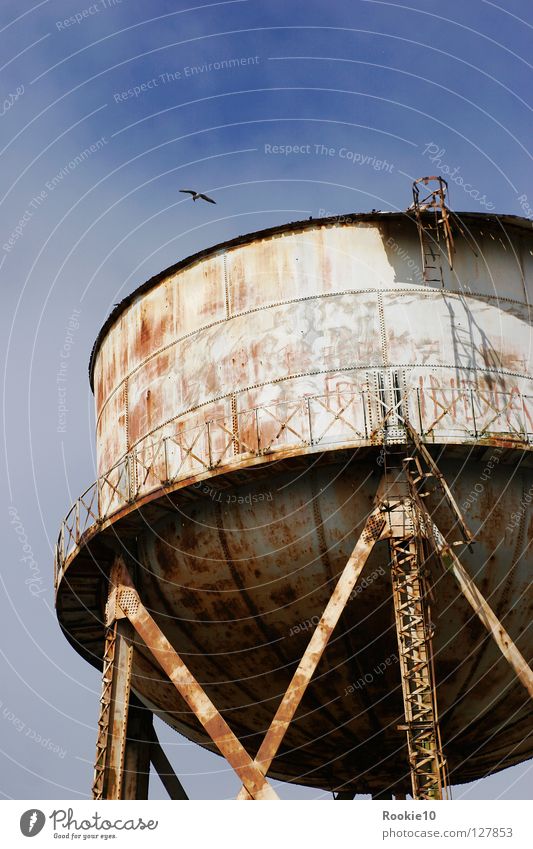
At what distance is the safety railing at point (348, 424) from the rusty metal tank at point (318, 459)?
0.03 metres

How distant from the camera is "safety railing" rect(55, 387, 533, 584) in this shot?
61.4ft

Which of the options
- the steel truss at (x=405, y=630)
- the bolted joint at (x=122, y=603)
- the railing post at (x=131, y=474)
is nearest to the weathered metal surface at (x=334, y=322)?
the railing post at (x=131, y=474)

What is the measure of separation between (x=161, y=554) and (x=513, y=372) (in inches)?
218

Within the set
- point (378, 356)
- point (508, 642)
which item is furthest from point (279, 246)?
point (508, 642)

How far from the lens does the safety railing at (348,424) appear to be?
61.4 feet

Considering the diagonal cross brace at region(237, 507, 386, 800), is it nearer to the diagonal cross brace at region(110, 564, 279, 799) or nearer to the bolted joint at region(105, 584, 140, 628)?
the diagonal cross brace at region(110, 564, 279, 799)

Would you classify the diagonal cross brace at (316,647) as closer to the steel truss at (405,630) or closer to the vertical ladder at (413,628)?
the steel truss at (405,630)

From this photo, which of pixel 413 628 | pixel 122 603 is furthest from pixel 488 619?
pixel 122 603

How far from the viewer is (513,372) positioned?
1962 centimetres

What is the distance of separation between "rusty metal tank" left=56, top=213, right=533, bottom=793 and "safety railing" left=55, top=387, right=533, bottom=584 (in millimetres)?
31

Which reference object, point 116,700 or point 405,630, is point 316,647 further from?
point 116,700

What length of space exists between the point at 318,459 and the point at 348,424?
615mm
